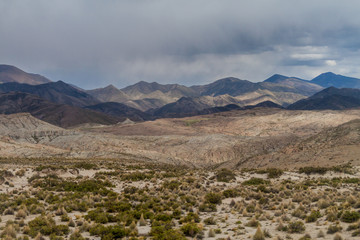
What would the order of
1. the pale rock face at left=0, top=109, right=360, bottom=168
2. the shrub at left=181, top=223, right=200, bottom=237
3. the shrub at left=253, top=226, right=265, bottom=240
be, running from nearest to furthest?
1. the shrub at left=253, top=226, right=265, bottom=240
2. the shrub at left=181, top=223, right=200, bottom=237
3. the pale rock face at left=0, top=109, right=360, bottom=168

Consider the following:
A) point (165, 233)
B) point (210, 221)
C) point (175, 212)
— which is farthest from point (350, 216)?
point (175, 212)

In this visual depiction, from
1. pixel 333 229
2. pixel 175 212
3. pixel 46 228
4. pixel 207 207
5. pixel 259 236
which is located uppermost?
pixel 333 229

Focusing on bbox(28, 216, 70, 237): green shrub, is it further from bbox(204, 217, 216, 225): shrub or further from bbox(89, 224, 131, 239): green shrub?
bbox(204, 217, 216, 225): shrub

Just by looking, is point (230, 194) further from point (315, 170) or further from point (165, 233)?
point (315, 170)

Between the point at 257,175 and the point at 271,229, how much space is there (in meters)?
20.8

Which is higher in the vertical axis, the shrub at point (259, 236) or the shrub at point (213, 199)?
the shrub at point (259, 236)

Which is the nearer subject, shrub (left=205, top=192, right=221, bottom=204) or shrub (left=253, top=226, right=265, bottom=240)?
shrub (left=253, top=226, right=265, bottom=240)

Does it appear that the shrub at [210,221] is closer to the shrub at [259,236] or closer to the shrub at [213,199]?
the shrub at [259,236]

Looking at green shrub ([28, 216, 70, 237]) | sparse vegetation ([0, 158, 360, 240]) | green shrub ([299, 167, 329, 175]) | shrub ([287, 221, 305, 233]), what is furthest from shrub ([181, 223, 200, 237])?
green shrub ([299, 167, 329, 175])

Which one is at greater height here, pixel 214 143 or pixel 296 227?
pixel 296 227

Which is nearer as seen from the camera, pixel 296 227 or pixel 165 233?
pixel 165 233

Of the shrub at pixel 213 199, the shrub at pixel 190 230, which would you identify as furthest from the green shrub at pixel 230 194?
the shrub at pixel 190 230

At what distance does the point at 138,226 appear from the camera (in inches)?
597

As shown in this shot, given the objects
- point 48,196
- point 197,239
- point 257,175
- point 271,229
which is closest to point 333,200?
point 271,229
